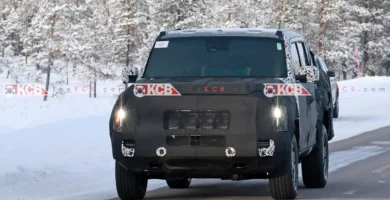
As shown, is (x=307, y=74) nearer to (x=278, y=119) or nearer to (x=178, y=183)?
(x=278, y=119)

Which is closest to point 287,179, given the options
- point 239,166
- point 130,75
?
point 239,166

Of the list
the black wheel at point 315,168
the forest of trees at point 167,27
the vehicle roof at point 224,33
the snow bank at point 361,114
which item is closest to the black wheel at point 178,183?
the black wheel at point 315,168

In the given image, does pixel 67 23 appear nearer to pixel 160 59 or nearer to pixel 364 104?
pixel 364 104

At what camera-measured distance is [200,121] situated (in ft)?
29.0

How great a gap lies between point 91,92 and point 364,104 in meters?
57.8

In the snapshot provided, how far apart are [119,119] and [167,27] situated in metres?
62.4

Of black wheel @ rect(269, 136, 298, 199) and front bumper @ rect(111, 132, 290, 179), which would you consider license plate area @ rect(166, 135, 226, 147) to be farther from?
black wheel @ rect(269, 136, 298, 199)

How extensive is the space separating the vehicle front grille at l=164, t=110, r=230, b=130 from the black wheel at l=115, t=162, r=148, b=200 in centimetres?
84

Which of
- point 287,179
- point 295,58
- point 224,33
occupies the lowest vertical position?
point 287,179

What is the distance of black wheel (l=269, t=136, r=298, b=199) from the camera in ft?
29.8

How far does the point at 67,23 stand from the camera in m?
74.7

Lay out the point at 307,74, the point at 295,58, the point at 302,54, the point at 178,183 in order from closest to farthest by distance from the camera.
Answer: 1. the point at 307,74
2. the point at 295,58
3. the point at 178,183
4. the point at 302,54

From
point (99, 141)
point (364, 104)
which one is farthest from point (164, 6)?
point (99, 141)

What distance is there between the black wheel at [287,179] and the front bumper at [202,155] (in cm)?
16
